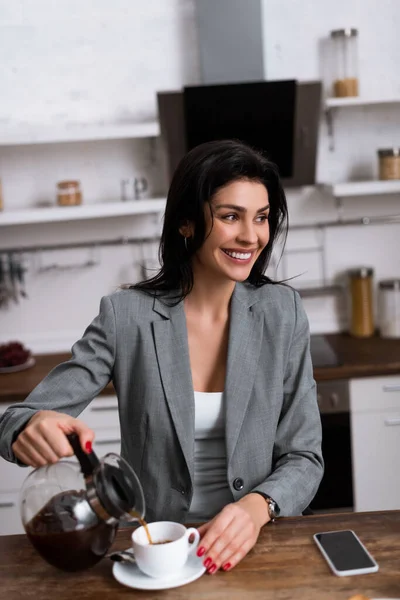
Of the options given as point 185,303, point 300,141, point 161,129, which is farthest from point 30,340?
point 185,303

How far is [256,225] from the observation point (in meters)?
1.77

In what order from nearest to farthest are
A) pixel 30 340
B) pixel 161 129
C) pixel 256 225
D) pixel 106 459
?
pixel 106 459 → pixel 256 225 → pixel 161 129 → pixel 30 340

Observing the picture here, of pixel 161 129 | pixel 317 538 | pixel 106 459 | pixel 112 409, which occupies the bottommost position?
pixel 112 409

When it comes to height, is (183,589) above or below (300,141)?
below

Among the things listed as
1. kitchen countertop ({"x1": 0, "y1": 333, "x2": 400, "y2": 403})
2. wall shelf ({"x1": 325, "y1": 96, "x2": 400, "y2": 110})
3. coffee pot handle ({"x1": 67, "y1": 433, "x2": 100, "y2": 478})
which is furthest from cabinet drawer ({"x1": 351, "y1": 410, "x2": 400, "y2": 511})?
coffee pot handle ({"x1": 67, "y1": 433, "x2": 100, "y2": 478})

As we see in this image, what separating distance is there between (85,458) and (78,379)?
50 centimetres

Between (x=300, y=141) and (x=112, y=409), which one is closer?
(x=112, y=409)

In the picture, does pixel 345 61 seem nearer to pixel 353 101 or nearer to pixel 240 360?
pixel 353 101

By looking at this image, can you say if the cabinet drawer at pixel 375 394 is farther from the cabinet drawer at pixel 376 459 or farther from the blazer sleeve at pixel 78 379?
the blazer sleeve at pixel 78 379

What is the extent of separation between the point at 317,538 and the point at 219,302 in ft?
2.23

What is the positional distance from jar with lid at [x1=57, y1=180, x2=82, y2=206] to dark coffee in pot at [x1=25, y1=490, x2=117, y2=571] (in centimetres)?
217

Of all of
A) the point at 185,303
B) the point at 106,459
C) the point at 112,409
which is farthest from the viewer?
the point at 112,409

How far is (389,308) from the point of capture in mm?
3365

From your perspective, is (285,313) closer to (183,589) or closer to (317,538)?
(317,538)
